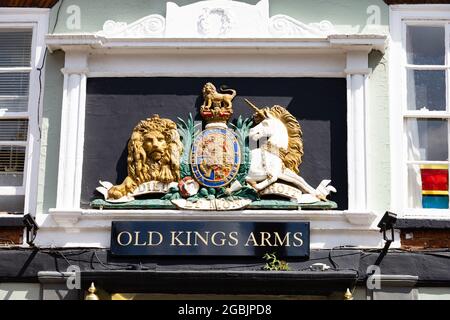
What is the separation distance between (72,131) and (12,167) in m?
0.95

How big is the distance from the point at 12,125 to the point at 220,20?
3.00m

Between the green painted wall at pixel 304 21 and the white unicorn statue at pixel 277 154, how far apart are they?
70cm

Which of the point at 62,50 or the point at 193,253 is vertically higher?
the point at 62,50

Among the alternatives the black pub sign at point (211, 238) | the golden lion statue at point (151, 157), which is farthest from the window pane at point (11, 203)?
the black pub sign at point (211, 238)

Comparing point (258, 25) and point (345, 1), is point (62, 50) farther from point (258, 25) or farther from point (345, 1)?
point (345, 1)

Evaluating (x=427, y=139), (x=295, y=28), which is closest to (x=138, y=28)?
(x=295, y=28)

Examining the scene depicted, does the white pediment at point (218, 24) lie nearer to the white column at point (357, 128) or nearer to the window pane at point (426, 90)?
the white column at point (357, 128)

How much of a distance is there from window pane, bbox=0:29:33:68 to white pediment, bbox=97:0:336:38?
102 cm

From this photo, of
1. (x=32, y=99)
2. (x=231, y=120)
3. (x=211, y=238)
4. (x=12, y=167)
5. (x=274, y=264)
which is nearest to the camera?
(x=274, y=264)

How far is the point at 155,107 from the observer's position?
41.0 ft

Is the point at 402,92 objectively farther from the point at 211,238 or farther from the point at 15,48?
the point at 15,48

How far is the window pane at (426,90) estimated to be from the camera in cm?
1253

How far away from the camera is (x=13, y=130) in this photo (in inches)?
500
